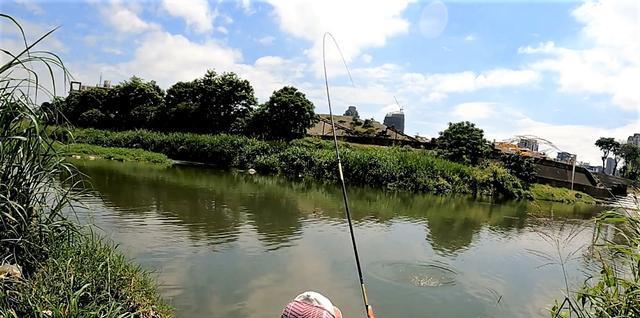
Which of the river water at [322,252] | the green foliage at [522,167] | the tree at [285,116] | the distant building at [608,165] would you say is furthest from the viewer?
the distant building at [608,165]

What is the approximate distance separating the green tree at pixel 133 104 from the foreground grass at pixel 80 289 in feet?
120

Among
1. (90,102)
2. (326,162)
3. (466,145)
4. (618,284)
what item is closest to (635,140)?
(466,145)

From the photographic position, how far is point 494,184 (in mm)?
27906

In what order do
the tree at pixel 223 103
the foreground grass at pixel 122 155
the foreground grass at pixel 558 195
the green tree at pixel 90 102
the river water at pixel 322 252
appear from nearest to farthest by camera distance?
the river water at pixel 322 252
the foreground grass at pixel 122 155
the foreground grass at pixel 558 195
the tree at pixel 223 103
the green tree at pixel 90 102

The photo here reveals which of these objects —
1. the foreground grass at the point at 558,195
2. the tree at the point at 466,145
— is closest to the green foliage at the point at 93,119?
the tree at the point at 466,145

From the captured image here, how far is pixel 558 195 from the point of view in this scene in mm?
30969

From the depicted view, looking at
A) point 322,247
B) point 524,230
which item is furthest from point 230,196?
point 524,230

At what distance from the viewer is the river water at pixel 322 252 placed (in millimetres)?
6473

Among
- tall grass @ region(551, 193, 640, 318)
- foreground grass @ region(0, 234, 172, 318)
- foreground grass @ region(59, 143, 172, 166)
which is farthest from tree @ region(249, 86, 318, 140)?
tall grass @ region(551, 193, 640, 318)

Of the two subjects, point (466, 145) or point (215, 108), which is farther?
point (215, 108)

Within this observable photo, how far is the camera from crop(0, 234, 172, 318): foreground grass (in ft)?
10.4

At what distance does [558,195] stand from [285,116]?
20316mm

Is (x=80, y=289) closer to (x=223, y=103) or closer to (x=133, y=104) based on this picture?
(x=223, y=103)

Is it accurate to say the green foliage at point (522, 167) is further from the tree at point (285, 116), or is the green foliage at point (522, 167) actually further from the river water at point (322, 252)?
the river water at point (322, 252)
